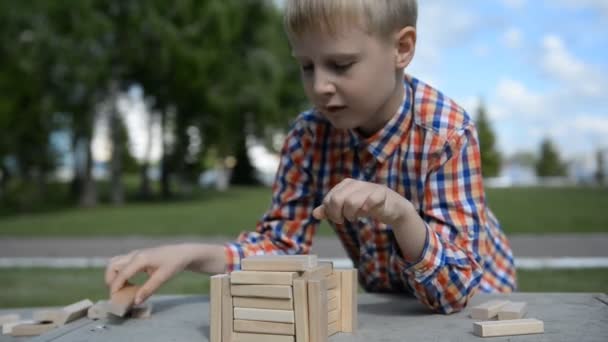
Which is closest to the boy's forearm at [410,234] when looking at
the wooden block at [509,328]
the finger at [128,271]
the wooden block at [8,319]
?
the wooden block at [509,328]

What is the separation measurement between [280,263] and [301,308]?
14 centimetres

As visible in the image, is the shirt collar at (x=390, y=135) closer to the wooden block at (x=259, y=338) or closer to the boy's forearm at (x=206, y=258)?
the boy's forearm at (x=206, y=258)

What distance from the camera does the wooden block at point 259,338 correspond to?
1.73 m

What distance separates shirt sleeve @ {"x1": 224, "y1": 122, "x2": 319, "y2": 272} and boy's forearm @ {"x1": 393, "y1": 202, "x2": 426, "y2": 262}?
2.34ft

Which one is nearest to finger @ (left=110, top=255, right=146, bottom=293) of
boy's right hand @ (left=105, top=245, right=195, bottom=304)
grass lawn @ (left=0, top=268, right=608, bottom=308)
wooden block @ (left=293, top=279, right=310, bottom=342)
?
boy's right hand @ (left=105, top=245, right=195, bottom=304)

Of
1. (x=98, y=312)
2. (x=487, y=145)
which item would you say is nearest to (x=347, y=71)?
(x=98, y=312)

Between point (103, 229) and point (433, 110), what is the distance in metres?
10.3

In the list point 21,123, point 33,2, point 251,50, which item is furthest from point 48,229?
point 251,50

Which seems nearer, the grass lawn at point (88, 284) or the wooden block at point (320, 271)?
the wooden block at point (320, 271)

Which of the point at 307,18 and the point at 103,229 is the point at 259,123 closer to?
the point at 103,229

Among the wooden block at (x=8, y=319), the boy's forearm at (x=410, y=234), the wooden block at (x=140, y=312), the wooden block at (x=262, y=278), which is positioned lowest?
the wooden block at (x=8, y=319)

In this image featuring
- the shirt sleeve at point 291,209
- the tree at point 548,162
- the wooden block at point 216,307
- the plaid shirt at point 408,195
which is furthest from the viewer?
the tree at point 548,162

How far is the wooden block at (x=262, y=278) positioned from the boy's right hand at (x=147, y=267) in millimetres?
474

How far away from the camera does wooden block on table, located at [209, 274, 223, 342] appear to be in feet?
5.92
